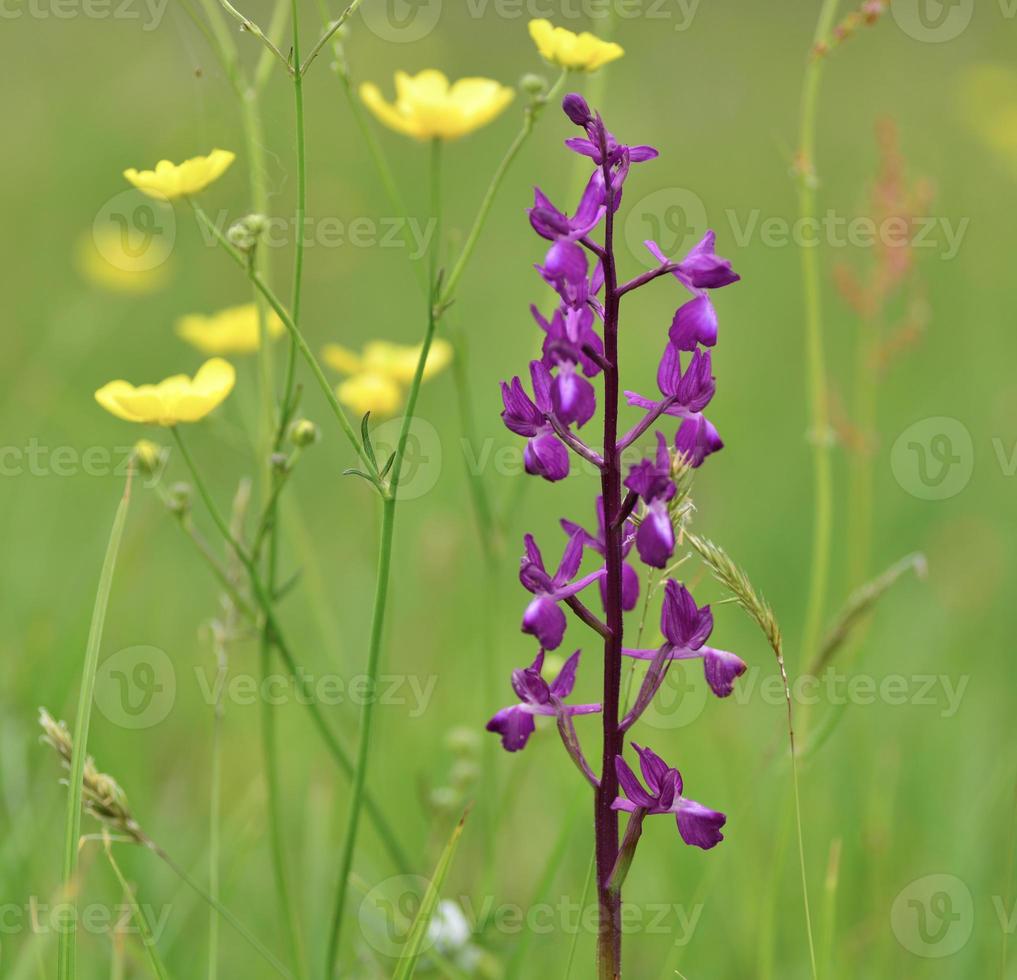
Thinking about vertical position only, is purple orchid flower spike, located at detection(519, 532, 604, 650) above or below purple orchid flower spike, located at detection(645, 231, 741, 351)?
below

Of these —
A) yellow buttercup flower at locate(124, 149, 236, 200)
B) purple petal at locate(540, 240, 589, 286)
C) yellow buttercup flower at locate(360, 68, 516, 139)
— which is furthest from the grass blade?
yellow buttercup flower at locate(360, 68, 516, 139)

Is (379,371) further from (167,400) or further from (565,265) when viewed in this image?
(565,265)

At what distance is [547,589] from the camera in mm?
1434

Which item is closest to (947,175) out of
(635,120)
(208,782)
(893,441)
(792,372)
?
(635,120)

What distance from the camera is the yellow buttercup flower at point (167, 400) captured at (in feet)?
6.15

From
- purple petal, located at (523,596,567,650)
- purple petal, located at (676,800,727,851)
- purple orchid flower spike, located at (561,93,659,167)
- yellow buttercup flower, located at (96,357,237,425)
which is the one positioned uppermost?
purple orchid flower spike, located at (561,93,659,167)

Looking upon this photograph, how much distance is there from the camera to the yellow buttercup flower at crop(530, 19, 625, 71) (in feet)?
6.49

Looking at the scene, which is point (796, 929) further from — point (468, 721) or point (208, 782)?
point (208, 782)

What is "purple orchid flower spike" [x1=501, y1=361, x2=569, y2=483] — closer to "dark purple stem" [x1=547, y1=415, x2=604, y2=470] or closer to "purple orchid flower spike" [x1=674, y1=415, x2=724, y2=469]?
"dark purple stem" [x1=547, y1=415, x2=604, y2=470]

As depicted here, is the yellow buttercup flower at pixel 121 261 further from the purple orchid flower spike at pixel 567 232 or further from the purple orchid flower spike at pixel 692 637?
the purple orchid flower spike at pixel 692 637

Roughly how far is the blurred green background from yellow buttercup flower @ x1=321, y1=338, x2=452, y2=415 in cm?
26

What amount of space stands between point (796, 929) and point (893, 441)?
2.58 m

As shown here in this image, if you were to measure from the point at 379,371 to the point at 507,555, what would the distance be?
1859mm

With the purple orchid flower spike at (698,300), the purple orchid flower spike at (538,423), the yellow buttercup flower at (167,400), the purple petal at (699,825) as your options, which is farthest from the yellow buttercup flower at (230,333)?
the purple petal at (699,825)
